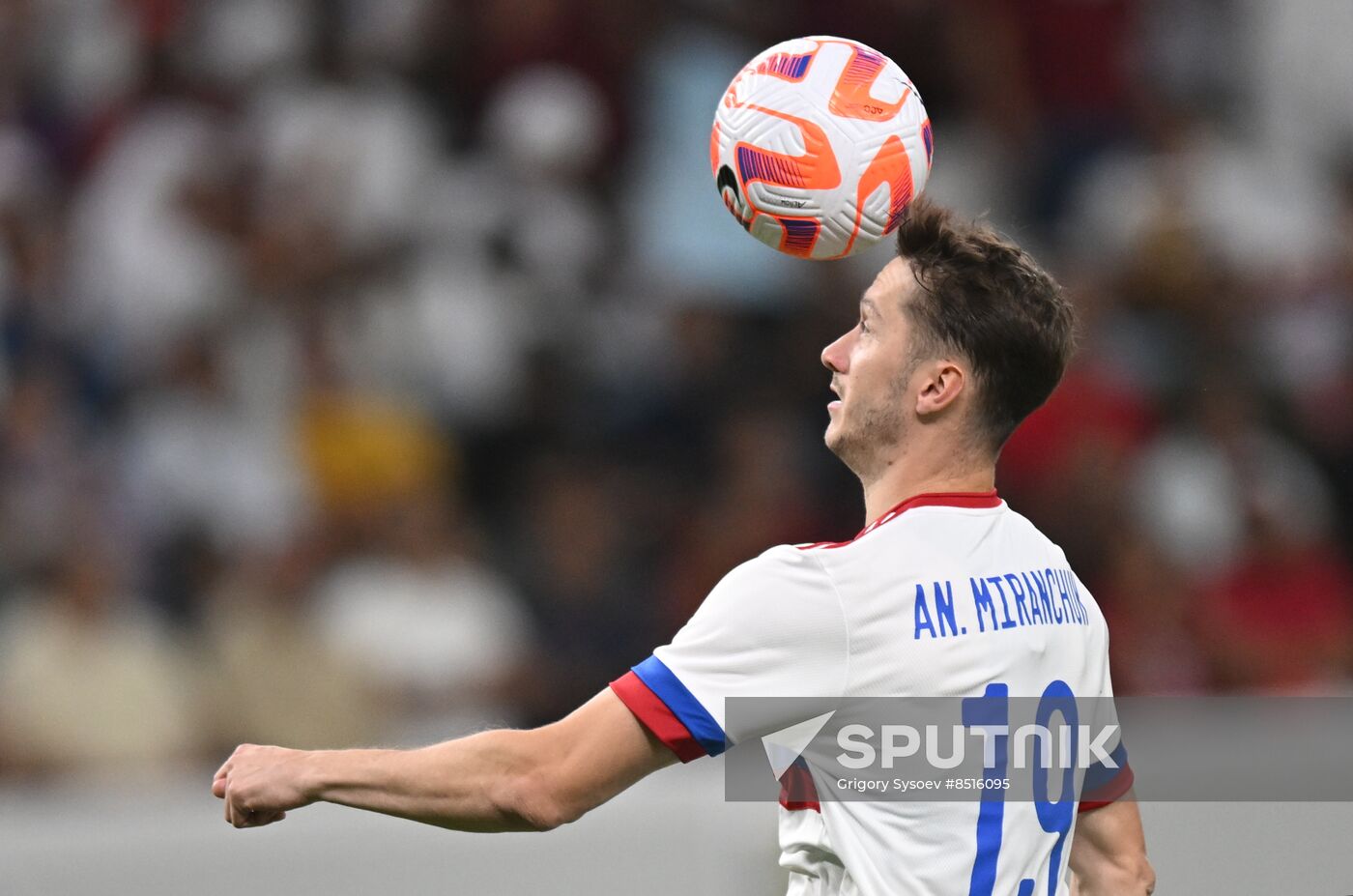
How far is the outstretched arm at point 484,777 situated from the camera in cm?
341

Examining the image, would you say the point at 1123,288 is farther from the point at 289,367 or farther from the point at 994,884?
the point at 994,884

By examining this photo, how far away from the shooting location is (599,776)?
Result: 3.41 meters

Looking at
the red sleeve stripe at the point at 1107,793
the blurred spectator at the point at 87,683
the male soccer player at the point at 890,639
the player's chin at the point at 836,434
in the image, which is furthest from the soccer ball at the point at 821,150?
the blurred spectator at the point at 87,683

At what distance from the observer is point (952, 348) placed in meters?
3.73

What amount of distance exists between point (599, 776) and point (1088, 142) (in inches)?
278

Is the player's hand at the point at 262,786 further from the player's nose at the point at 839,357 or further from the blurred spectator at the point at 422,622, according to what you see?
the blurred spectator at the point at 422,622

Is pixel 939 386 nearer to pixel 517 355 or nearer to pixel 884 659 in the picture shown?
pixel 884 659

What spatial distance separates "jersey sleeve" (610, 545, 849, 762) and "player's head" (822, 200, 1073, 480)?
0.44m

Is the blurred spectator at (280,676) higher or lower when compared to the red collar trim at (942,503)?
higher

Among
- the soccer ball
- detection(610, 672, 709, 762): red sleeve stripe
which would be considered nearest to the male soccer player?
detection(610, 672, 709, 762): red sleeve stripe

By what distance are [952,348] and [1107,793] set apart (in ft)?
3.31

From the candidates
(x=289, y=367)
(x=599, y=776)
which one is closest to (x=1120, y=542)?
(x=289, y=367)

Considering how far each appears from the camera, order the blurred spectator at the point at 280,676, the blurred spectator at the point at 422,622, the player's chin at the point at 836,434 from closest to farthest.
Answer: the player's chin at the point at 836,434 < the blurred spectator at the point at 280,676 < the blurred spectator at the point at 422,622

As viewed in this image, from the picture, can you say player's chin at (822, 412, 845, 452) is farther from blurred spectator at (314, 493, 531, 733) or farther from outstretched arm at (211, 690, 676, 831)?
blurred spectator at (314, 493, 531, 733)
